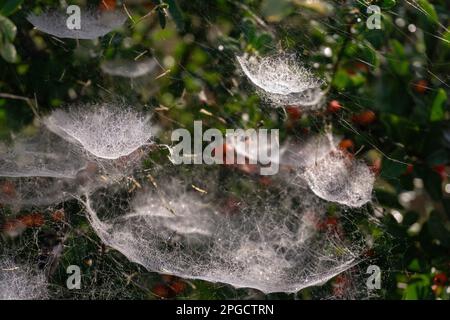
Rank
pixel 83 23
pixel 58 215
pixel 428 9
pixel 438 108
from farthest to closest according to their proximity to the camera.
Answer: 1. pixel 83 23
2. pixel 58 215
3. pixel 428 9
4. pixel 438 108

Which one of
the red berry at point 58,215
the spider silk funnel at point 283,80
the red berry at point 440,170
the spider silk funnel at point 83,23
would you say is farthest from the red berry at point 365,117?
the red berry at point 58,215

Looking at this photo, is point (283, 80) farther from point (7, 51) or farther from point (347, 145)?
point (7, 51)

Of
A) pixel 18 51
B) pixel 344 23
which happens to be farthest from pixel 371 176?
pixel 18 51

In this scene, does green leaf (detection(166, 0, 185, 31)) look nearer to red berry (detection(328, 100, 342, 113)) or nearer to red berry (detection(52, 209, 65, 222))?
red berry (detection(328, 100, 342, 113))

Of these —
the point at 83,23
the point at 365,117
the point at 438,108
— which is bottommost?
the point at 365,117

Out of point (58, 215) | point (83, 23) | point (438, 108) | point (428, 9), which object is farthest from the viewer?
point (83, 23)

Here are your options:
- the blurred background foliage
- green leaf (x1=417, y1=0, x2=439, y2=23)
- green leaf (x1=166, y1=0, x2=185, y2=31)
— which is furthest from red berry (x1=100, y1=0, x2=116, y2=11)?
green leaf (x1=417, y1=0, x2=439, y2=23)

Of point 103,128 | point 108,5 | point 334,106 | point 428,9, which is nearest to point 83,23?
point 108,5

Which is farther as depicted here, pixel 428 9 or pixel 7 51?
pixel 428 9
